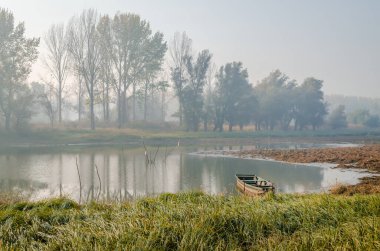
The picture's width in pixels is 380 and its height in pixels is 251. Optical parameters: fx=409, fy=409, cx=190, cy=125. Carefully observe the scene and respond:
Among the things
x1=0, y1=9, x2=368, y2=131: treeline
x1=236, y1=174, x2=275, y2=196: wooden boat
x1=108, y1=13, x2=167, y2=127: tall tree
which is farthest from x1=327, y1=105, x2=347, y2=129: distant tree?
x1=236, y1=174, x2=275, y2=196: wooden boat

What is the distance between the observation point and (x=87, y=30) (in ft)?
224

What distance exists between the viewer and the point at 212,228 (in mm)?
8562

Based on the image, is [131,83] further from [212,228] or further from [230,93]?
[212,228]

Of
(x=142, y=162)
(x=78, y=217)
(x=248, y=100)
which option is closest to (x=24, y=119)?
(x=142, y=162)

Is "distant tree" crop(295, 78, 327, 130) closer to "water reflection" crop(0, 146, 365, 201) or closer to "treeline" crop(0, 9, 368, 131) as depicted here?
"treeline" crop(0, 9, 368, 131)

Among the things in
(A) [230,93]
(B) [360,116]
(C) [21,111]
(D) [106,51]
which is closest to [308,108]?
(A) [230,93]

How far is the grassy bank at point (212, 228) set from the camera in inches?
305

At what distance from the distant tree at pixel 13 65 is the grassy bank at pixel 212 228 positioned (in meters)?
50.5

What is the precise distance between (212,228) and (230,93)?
75.3 meters

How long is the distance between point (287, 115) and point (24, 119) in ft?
193

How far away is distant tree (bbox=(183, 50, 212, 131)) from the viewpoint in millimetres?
77562

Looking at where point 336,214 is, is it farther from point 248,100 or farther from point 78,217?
point 248,100

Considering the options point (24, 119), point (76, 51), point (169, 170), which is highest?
point (76, 51)

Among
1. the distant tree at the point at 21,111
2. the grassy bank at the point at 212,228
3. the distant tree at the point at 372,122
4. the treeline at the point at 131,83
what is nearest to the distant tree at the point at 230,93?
the treeline at the point at 131,83
